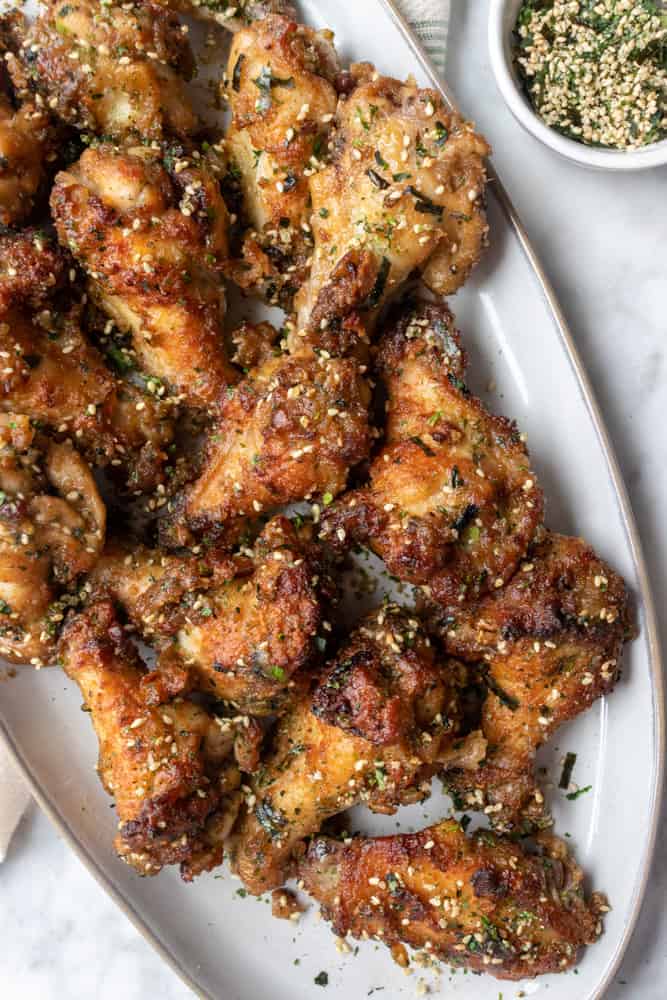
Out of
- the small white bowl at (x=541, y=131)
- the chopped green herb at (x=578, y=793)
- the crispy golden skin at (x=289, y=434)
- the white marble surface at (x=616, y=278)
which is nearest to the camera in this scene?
the crispy golden skin at (x=289, y=434)

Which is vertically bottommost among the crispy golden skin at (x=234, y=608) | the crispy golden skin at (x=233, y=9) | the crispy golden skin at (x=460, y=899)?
the crispy golden skin at (x=460, y=899)

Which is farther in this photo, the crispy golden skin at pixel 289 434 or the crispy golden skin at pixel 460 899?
the crispy golden skin at pixel 460 899

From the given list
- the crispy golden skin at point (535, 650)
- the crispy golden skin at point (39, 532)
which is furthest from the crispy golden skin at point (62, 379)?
the crispy golden skin at point (535, 650)

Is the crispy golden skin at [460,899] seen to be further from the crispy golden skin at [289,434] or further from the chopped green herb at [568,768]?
the crispy golden skin at [289,434]

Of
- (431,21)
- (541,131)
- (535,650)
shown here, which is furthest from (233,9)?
(535,650)

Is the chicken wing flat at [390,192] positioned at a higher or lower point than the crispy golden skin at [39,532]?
higher

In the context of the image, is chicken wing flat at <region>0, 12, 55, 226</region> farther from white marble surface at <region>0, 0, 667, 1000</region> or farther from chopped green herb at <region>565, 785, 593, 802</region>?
chopped green herb at <region>565, 785, 593, 802</region>
